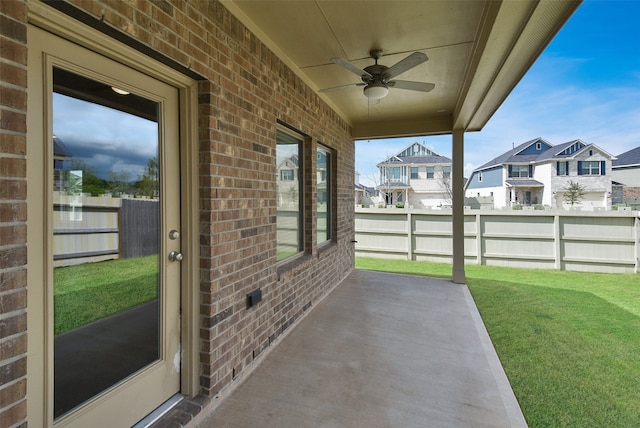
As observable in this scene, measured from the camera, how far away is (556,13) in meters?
1.86

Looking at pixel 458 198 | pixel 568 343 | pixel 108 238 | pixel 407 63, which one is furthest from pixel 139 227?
pixel 458 198

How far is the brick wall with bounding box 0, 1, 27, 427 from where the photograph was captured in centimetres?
98

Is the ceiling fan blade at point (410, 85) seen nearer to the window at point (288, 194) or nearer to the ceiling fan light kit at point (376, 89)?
the ceiling fan light kit at point (376, 89)

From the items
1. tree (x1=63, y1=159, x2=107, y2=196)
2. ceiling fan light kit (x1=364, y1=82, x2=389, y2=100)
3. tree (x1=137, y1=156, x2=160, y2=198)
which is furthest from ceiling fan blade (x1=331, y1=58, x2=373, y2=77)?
tree (x1=63, y1=159, x2=107, y2=196)

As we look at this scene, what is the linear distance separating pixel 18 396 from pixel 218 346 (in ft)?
A: 3.61

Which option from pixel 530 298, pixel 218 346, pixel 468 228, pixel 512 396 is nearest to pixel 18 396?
pixel 218 346

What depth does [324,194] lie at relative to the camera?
185 inches

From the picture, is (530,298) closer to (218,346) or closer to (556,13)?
(556,13)

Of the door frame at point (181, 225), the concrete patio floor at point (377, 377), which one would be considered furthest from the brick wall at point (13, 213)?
the concrete patio floor at point (377, 377)

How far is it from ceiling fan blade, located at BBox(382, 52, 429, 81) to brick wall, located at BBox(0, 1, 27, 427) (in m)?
2.33

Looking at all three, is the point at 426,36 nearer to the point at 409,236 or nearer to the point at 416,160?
the point at 409,236

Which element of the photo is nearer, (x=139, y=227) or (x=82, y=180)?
(x=82, y=180)

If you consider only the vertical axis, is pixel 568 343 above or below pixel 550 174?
below

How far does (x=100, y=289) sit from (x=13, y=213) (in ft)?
2.20
